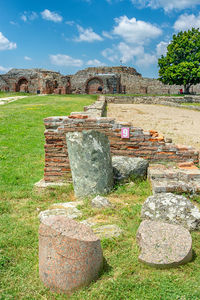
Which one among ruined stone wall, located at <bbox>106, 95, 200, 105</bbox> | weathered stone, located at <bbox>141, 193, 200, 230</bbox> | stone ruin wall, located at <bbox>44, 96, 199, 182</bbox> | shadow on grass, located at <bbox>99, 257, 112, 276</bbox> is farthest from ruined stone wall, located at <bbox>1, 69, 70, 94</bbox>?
shadow on grass, located at <bbox>99, 257, 112, 276</bbox>

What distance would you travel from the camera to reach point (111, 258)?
279cm

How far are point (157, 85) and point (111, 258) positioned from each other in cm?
4527

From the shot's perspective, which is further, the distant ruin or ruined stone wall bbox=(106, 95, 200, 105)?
the distant ruin

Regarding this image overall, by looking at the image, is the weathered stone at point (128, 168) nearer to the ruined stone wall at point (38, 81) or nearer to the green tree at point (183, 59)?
the ruined stone wall at point (38, 81)

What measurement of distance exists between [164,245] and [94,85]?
4196cm

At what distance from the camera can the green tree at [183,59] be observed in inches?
1377

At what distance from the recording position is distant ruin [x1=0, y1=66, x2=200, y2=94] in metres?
39.5

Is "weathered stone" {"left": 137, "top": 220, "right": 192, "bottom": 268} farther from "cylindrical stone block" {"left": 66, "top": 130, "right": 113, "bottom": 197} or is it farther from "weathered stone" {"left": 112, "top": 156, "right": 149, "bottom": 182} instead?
"weathered stone" {"left": 112, "top": 156, "right": 149, "bottom": 182}

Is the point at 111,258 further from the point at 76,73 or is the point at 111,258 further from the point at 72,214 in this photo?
the point at 76,73

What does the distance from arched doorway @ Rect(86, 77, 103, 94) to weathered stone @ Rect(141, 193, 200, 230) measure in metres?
40.3

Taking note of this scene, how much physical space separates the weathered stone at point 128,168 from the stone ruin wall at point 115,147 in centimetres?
25

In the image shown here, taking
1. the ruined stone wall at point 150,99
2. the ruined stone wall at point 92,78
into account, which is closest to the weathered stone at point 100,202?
the ruined stone wall at point 150,99

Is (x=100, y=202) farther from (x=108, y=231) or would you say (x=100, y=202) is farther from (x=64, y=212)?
(x=108, y=231)

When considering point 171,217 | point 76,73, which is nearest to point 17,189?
point 171,217
